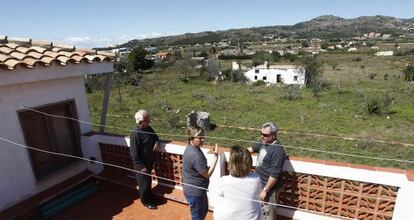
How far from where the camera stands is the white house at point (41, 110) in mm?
4328

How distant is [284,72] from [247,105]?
19.6m

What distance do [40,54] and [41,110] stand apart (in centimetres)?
88

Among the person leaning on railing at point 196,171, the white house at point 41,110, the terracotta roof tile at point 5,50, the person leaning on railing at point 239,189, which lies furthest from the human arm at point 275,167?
the terracotta roof tile at point 5,50

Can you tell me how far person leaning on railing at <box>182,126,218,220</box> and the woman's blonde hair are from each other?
2.58 ft

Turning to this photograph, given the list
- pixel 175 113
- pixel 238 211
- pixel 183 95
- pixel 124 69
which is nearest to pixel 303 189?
pixel 238 211

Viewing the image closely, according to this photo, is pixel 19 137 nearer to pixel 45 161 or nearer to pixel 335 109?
pixel 45 161

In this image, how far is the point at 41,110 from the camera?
4.87m

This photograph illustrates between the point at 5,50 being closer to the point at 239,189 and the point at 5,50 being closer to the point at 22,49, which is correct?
the point at 22,49

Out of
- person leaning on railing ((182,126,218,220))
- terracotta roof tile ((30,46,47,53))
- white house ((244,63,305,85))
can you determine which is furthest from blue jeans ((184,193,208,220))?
white house ((244,63,305,85))

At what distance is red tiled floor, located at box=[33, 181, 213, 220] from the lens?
441cm

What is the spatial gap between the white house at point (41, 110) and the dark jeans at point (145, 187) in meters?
1.50

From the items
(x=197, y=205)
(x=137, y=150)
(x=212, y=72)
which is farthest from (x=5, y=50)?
(x=212, y=72)

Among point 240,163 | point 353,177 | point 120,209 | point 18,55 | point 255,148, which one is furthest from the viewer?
point 120,209

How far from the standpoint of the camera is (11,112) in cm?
439
